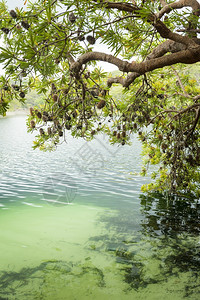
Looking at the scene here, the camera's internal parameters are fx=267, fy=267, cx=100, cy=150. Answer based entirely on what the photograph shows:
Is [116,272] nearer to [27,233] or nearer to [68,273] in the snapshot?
[68,273]

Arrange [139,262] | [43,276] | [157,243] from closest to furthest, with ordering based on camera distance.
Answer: [43,276]
[139,262]
[157,243]

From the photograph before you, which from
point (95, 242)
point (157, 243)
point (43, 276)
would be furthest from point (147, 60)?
point (95, 242)

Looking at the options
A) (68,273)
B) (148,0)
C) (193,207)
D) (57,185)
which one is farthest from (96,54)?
(57,185)

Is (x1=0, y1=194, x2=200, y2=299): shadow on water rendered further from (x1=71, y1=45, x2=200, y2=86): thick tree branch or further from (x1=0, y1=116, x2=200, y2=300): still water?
(x1=71, y1=45, x2=200, y2=86): thick tree branch

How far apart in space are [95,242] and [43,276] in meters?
2.50

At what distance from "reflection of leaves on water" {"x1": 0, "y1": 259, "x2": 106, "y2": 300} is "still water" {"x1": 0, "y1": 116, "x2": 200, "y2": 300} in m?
0.02

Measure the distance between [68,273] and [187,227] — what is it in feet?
16.9

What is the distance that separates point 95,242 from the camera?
27.7 ft

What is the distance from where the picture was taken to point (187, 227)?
970 centimetres

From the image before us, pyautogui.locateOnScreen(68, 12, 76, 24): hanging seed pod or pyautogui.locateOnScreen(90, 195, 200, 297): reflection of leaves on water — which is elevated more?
pyautogui.locateOnScreen(68, 12, 76, 24): hanging seed pod

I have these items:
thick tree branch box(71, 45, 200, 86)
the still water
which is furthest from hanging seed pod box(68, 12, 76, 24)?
the still water

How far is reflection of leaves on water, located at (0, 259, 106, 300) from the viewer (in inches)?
225

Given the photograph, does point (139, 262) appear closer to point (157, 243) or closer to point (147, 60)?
point (157, 243)

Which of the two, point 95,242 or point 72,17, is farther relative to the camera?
point 95,242
